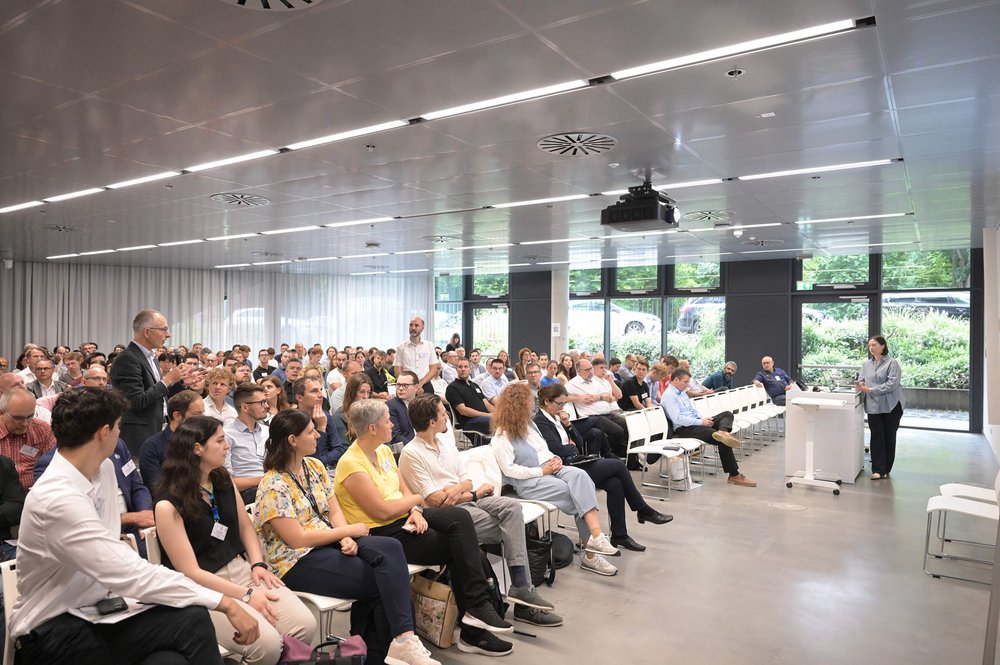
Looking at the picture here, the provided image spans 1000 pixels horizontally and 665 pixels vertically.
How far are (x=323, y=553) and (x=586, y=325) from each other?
1559cm

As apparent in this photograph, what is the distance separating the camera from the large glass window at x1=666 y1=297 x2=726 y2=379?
16156mm

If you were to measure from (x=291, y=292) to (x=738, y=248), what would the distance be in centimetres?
A: 1295

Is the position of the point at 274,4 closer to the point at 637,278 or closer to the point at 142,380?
the point at 142,380

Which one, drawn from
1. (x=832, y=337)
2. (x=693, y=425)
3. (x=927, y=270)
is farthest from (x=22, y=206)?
(x=927, y=270)

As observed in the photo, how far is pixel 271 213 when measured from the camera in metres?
9.54

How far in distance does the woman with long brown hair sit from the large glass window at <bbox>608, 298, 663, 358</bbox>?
1250 centimetres

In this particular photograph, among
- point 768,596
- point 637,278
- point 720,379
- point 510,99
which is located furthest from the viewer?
point 637,278

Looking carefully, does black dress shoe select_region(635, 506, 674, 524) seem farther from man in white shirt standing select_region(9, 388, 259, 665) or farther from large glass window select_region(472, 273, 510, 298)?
large glass window select_region(472, 273, 510, 298)

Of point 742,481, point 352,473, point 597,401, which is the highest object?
point 352,473

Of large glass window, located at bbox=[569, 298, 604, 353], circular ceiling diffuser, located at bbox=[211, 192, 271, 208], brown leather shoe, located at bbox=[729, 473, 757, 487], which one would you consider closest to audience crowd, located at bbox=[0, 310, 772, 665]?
brown leather shoe, located at bbox=[729, 473, 757, 487]

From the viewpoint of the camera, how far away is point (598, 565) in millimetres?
4738

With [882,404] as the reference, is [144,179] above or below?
above

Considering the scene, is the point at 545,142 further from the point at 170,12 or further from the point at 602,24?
the point at 170,12

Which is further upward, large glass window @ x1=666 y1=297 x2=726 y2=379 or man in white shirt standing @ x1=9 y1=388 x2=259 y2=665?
large glass window @ x1=666 y1=297 x2=726 y2=379
